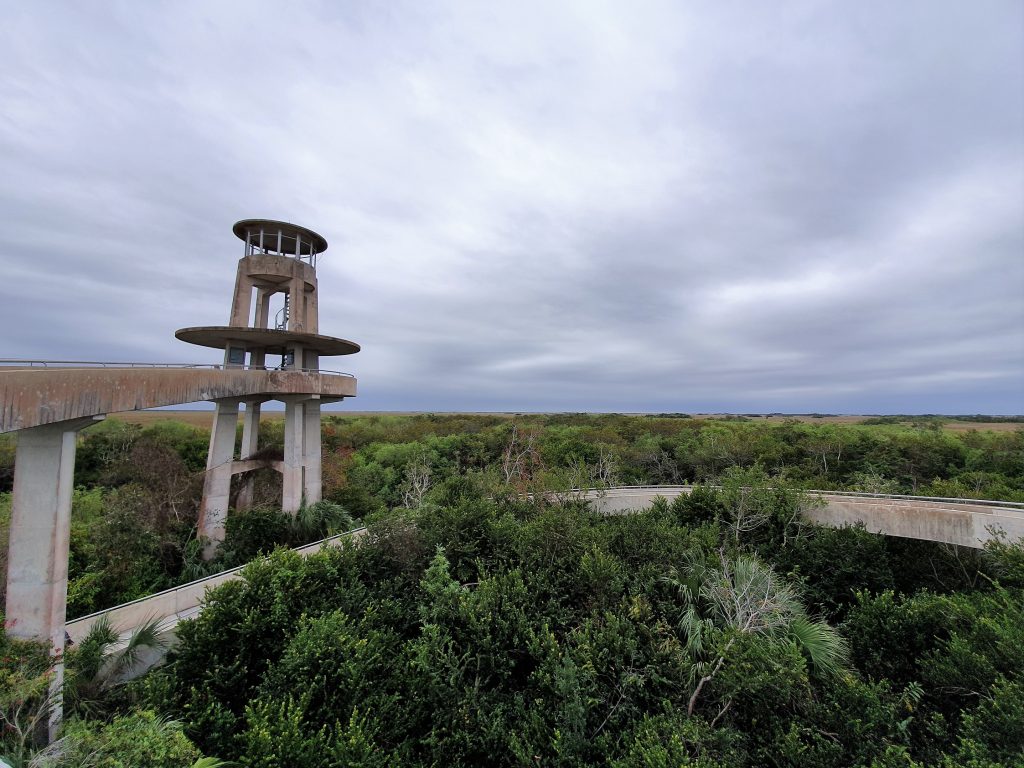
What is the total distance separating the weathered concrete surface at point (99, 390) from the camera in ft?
27.6

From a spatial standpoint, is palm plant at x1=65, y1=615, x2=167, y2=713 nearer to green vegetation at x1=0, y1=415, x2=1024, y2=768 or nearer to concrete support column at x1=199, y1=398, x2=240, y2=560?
green vegetation at x1=0, y1=415, x2=1024, y2=768

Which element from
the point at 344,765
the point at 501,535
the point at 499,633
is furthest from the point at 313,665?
the point at 501,535

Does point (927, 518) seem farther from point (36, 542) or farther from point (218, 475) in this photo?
point (218, 475)

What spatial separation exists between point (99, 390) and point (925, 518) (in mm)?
23816

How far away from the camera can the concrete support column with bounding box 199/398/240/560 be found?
1806 cm

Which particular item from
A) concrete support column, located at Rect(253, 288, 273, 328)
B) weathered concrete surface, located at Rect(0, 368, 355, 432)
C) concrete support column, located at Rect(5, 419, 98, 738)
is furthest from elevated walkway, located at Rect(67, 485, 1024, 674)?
concrete support column, located at Rect(253, 288, 273, 328)

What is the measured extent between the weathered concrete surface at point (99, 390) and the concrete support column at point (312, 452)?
4.65 m

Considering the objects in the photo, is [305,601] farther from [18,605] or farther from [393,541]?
[18,605]

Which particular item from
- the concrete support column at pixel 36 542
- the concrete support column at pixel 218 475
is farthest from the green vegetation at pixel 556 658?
the concrete support column at pixel 218 475

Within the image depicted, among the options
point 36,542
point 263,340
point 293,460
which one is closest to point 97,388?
point 36,542

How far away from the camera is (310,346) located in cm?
2027

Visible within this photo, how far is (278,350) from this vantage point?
2097cm

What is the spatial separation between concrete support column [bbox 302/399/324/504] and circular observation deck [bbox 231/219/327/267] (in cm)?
716

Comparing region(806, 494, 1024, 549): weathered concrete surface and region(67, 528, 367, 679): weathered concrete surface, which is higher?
region(806, 494, 1024, 549): weathered concrete surface
